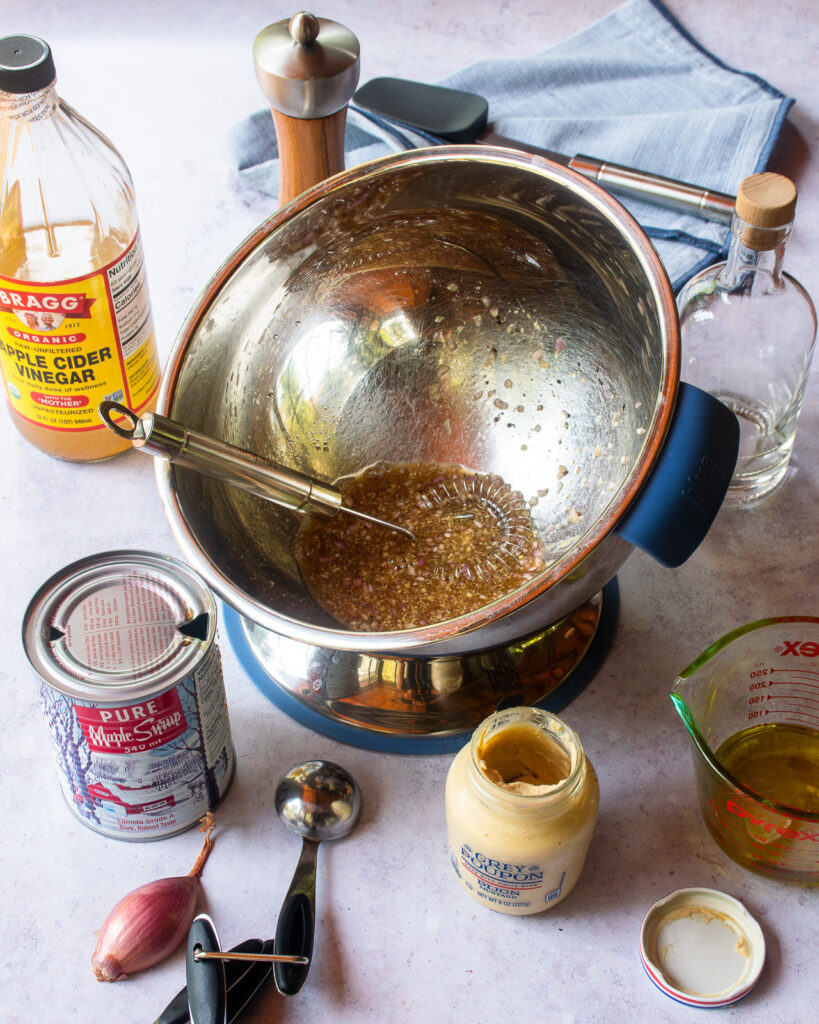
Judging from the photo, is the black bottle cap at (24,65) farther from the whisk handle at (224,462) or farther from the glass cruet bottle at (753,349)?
the glass cruet bottle at (753,349)

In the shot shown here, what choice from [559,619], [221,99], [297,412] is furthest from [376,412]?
[221,99]

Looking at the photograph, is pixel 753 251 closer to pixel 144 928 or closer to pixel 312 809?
pixel 312 809

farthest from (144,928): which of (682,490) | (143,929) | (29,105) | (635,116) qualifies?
(635,116)

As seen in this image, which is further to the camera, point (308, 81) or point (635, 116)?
point (635, 116)

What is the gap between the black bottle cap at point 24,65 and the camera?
0.73 metres

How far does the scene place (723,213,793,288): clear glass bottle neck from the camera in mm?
779

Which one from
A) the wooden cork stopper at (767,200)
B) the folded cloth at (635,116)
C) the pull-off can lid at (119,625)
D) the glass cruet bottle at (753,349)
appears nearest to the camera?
the pull-off can lid at (119,625)

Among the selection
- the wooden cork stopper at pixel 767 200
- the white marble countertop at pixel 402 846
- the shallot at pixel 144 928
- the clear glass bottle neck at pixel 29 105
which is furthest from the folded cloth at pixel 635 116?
the shallot at pixel 144 928

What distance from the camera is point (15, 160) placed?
0.82 m

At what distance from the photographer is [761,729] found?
751mm

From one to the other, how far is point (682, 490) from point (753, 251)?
0.84ft

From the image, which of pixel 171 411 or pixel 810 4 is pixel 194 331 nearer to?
pixel 171 411

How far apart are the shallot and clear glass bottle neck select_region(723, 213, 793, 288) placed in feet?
1.76

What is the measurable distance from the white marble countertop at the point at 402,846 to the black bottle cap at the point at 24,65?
0.30m
